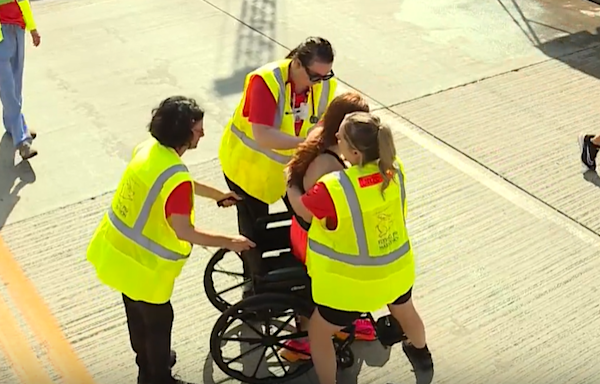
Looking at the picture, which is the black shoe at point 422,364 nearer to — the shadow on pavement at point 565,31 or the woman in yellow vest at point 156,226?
the woman in yellow vest at point 156,226

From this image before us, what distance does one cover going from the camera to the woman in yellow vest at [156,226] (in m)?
3.60

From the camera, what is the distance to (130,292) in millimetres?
3805

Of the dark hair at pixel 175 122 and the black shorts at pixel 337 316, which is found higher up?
the dark hair at pixel 175 122

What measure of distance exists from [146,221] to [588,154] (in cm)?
408

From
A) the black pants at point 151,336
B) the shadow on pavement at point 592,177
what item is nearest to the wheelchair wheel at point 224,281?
the black pants at point 151,336

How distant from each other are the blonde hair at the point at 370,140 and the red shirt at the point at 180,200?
75 cm

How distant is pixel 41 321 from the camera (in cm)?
477

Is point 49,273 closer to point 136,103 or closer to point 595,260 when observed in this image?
point 136,103

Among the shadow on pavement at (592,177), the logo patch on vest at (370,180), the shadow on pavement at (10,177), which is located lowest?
the shadow on pavement at (10,177)

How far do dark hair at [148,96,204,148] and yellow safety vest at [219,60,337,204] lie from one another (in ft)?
2.42

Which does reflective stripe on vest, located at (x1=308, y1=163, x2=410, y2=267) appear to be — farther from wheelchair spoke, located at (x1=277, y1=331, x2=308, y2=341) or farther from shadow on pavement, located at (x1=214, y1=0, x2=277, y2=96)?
shadow on pavement, located at (x1=214, y1=0, x2=277, y2=96)

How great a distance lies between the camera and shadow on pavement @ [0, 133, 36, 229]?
586 centimetres

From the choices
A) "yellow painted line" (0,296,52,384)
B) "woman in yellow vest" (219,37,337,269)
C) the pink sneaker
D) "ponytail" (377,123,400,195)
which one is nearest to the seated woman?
"ponytail" (377,123,400,195)

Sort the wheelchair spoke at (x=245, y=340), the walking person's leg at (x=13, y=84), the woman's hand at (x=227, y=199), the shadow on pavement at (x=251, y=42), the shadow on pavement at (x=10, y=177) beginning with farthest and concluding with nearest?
the shadow on pavement at (x=251, y=42)
the walking person's leg at (x=13, y=84)
the shadow on pavement at (x=10, y=177)
the wheelchair spoke at (x=245, y=340)
the woman's hand at (x=227, y=199)
